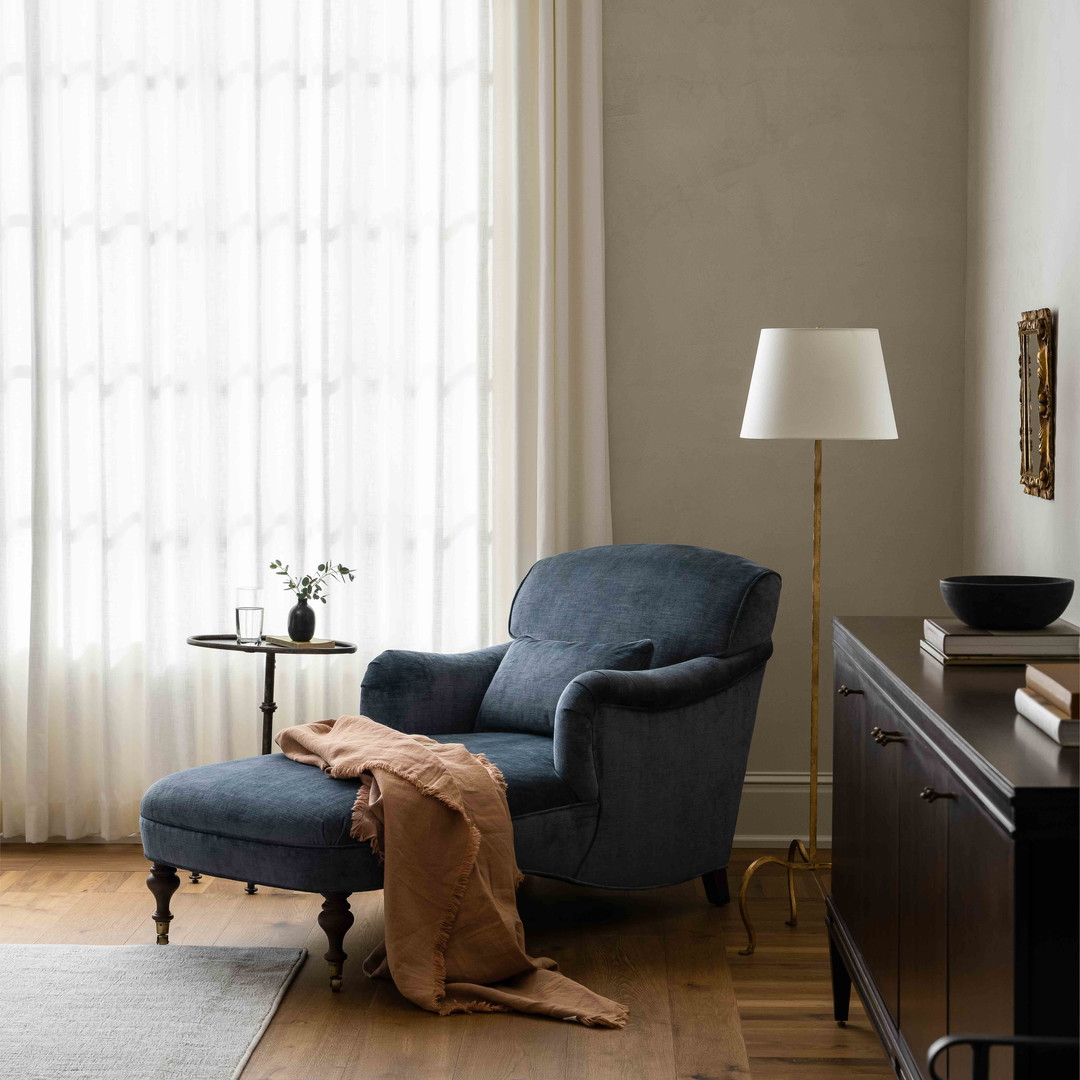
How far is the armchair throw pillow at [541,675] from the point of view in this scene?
3256mm

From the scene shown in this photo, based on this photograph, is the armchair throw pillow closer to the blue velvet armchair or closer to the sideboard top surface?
the blue velvet armchair

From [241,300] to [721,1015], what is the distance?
251 cm

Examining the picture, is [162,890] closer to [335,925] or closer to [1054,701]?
[335,925]

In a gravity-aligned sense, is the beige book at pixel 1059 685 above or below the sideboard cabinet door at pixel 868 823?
above

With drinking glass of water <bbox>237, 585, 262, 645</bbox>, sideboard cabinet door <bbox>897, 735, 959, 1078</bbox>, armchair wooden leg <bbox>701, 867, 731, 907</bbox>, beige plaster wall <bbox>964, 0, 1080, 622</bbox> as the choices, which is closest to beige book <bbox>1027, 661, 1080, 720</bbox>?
sideboard cabinet door <bbox>897, 735, 959, 1078</bbox>

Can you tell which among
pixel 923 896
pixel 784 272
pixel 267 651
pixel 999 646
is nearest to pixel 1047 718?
pixel 923 896

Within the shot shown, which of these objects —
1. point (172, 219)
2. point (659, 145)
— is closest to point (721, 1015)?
point (659, 145)

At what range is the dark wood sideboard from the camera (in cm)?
138

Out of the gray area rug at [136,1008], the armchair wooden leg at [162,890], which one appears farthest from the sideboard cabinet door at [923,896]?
the armchair wooden leg at [162,890]

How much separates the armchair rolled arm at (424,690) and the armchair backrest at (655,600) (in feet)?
0.78

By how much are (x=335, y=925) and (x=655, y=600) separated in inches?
48.4

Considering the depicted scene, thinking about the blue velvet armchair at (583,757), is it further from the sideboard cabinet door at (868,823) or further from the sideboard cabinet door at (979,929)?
the sideboard cabinet door at (979,929)

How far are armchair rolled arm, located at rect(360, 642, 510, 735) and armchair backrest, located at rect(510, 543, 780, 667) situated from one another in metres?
0.24

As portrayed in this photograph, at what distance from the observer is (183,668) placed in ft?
12.7
